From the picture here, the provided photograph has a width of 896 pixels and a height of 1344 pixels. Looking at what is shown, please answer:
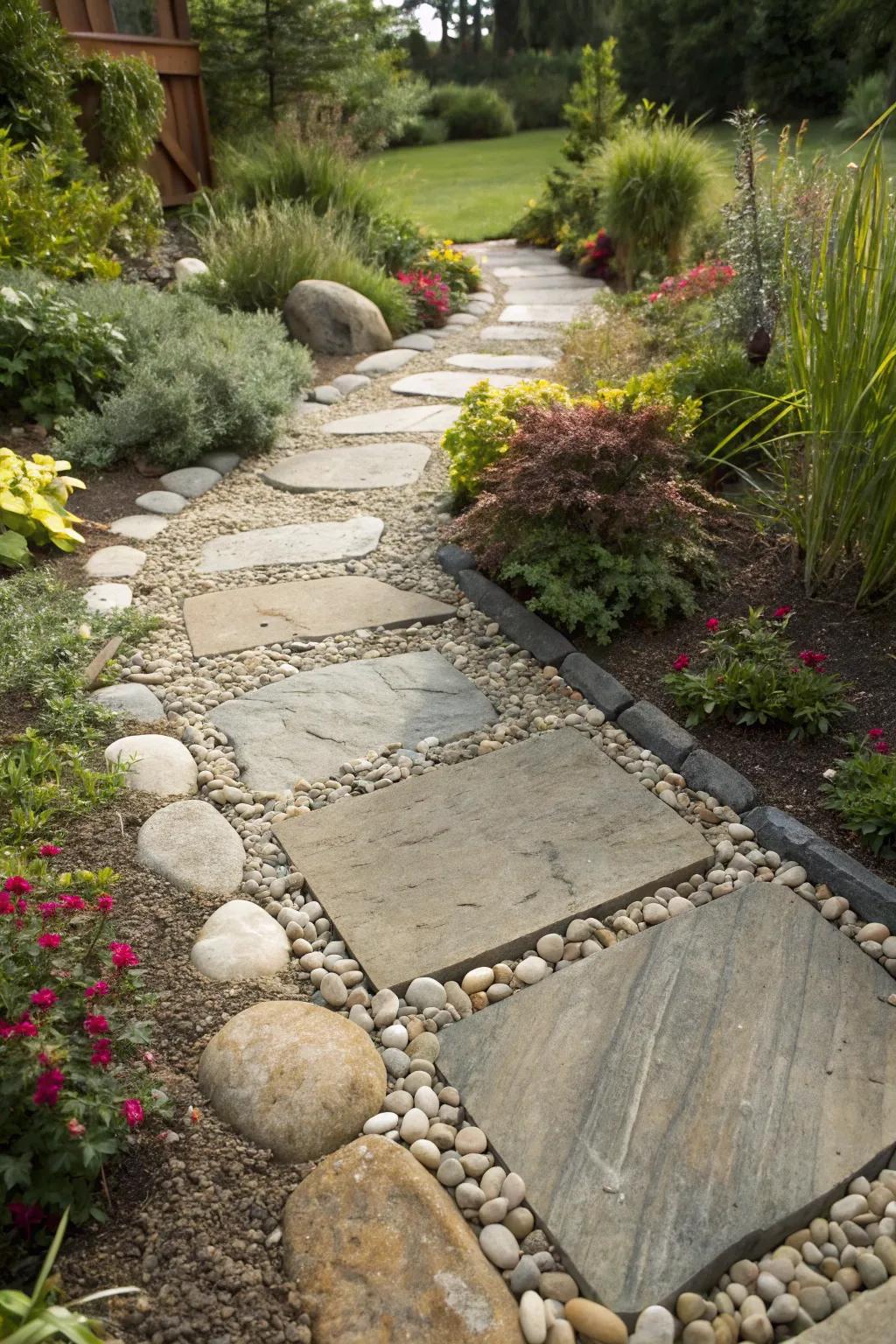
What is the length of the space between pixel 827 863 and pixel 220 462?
3.43 meters

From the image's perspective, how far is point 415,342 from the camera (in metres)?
6.65

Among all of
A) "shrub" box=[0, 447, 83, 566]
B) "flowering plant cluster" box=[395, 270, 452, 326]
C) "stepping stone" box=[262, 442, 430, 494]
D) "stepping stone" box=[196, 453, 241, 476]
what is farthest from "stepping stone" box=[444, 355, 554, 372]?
"shrub" box=[0, 447, 83, 566]

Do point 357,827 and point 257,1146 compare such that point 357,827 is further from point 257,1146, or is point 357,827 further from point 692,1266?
point 692,1266

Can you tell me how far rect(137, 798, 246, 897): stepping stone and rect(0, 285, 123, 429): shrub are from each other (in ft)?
9.54

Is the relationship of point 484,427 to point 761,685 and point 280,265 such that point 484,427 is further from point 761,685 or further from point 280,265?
point 280,265

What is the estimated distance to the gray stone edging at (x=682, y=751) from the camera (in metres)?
1.99

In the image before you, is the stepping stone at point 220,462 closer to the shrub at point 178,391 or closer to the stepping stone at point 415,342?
the shrub at point 178,391

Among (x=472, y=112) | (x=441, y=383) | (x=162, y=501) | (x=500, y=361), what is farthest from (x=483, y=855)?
(x=472, y=112)

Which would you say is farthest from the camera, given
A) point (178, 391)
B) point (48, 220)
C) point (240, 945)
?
point (48, 220)

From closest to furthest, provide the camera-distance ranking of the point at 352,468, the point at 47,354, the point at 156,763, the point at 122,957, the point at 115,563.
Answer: the point at 122,957
the point at 156,763
the point at 115,563
the point at 47,354
the point at 352,468

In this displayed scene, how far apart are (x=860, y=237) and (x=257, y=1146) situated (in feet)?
8.57

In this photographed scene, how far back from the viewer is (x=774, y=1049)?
1.66 metres

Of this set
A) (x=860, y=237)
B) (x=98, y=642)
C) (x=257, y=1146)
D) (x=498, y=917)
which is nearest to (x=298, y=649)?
(x=98, y=642)

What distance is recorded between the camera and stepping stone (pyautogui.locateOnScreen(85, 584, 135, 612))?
10.4ft
